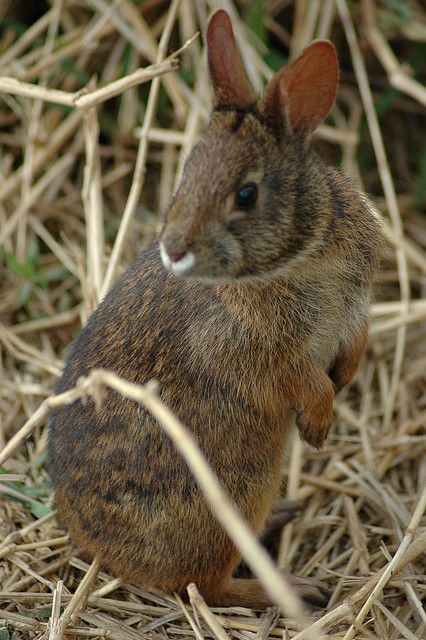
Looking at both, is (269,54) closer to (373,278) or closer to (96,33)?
(96,33)

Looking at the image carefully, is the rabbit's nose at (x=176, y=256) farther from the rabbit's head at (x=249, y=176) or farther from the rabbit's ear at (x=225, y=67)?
the rabbit's ear at (x=225, y=67)

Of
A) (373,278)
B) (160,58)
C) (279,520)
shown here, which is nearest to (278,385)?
(373,278)

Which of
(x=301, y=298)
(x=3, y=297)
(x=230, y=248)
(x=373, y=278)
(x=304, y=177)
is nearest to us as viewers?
(x=230, y=248)

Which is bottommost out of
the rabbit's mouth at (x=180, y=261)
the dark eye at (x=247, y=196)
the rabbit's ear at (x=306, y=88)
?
the rabbit's mouth at (x=180, y=261)

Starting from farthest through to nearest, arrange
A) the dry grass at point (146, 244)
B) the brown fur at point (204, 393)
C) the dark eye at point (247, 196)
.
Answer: the dry grass at point (146, 244) → the brown fur at point (204, 393) → the dark eye at point (247, 196)

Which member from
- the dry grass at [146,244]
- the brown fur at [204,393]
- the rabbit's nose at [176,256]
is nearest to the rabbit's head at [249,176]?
the rabbit's nose at [176,256]

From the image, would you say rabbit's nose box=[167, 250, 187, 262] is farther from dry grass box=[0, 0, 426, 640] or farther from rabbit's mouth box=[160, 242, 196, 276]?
dry grass box=[0, 0, 426, 640]
